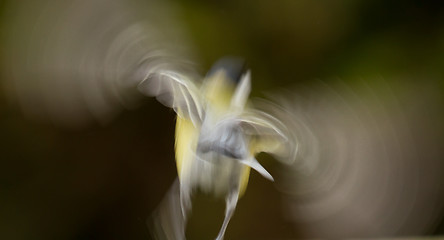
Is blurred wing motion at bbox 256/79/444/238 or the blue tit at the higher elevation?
blurred wing motion at bbox 256/79/444/238

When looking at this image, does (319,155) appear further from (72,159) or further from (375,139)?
(72,159)

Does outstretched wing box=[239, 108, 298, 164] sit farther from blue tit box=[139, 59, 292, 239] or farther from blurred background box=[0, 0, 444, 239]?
blurred background box=[0, 0, 444, 239]

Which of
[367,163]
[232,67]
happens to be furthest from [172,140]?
[367,163]

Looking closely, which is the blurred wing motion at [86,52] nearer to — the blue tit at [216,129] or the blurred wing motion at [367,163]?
the blue tit at [216,129]

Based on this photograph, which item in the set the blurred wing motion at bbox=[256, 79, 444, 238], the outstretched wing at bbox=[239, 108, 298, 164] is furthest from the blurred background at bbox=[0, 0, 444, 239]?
the outstretched wing at bbox=[239, 108, 298, 164]

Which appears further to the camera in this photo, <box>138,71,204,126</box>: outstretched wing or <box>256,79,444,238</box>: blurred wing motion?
<box>256,79,444,238</box>: blurred wing motion

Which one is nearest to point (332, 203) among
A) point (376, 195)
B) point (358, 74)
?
point (376, 195)

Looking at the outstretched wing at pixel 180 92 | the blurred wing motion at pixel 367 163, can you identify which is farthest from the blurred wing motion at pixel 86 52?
the blurred wing motion at pixel 367 163
